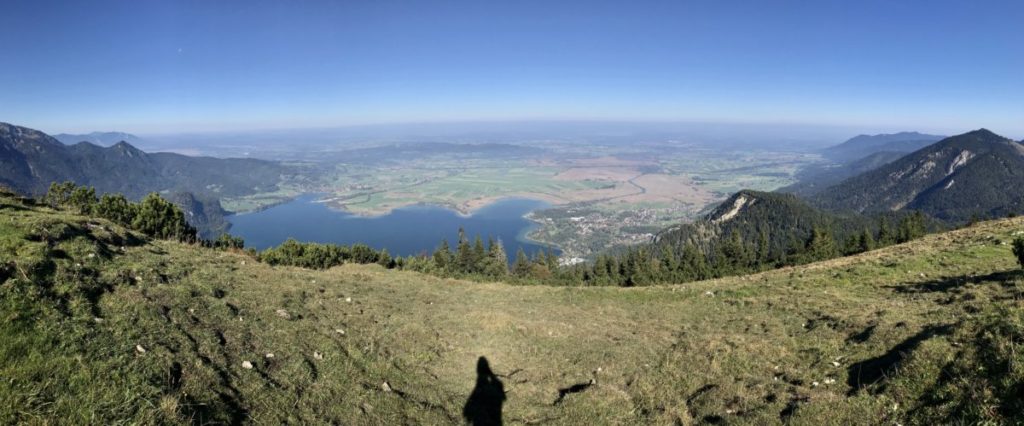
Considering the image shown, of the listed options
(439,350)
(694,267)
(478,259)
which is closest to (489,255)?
(478,259)

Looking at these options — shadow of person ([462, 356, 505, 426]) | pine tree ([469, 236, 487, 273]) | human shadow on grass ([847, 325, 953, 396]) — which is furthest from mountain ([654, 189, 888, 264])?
shadow of person ([462, 356, 505, 426])

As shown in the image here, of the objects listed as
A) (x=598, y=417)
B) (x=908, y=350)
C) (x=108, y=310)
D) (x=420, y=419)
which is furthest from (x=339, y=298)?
(x=908, y=350)

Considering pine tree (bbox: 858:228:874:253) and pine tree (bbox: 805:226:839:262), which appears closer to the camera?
pine tree (bbox: 805:226:839:262)

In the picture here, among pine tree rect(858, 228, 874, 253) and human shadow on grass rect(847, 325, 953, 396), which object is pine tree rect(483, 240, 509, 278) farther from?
human shadow on grass rect(847, 325, 953, 396)

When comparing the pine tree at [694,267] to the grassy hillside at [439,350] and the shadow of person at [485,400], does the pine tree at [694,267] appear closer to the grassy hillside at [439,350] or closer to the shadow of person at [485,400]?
the grassy hillside at [439,350]

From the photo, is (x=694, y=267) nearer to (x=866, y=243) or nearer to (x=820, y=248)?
(x=820, y=248)

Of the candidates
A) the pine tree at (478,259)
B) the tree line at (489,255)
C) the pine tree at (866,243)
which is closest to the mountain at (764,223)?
the tree line at (489,255)

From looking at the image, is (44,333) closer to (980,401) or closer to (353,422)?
(353,422)

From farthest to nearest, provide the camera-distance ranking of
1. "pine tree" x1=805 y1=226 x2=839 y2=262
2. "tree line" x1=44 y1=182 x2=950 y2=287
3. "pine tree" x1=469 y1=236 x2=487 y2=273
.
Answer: "pine tree" x1=469 y1=236 x2=487 y2=273 → "pine tree" x1=805 y1=226 x2=839 y2=262 → "tree line" x1=44 y1=182 x2=950 y2=287
